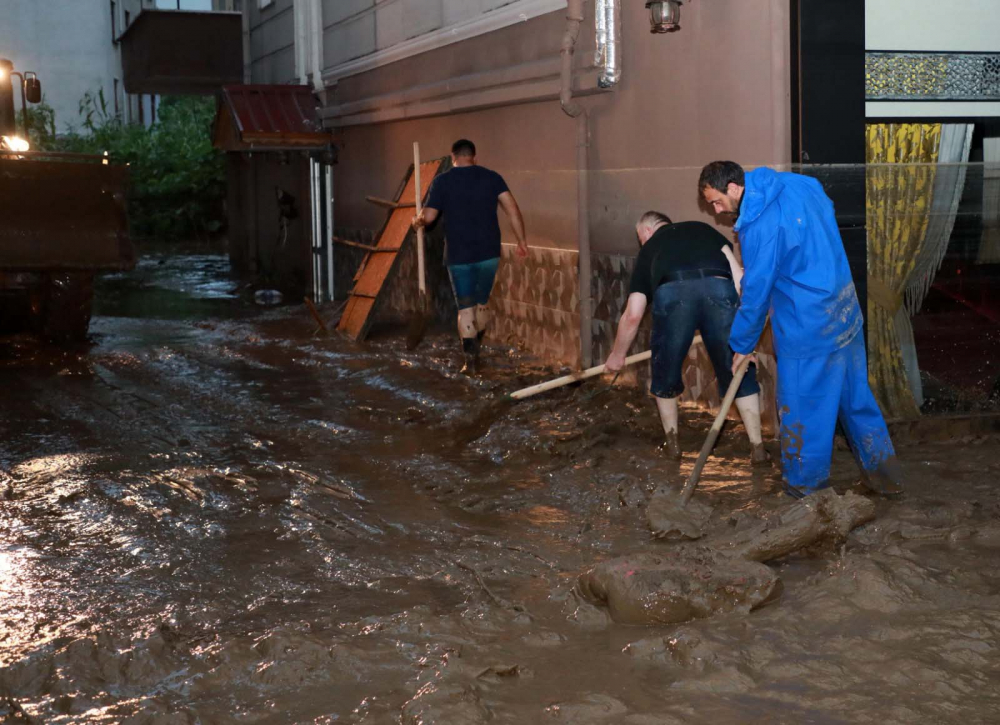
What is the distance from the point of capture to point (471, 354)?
9.58 metres

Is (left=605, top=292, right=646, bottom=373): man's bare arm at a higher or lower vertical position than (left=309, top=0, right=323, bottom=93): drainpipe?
lower

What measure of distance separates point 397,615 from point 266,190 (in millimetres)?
14502

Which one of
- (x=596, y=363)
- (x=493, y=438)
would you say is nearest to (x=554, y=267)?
(x=596, y=363)

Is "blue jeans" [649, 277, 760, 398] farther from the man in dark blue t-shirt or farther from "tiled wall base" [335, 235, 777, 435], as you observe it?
the man in dark blue t-shirt

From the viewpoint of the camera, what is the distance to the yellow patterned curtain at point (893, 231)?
6672mm

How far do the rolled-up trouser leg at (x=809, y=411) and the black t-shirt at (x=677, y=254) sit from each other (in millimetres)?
958

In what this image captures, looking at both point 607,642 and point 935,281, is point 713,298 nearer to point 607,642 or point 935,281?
point 935,281

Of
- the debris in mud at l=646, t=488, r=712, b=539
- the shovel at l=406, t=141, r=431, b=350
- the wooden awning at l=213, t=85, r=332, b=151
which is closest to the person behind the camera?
the debris in mud at l=646, t=488, r=712, b=539

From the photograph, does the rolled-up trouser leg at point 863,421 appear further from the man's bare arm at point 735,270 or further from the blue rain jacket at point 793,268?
the man's bare arm at point 735,270

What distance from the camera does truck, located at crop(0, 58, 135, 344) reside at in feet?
36.0

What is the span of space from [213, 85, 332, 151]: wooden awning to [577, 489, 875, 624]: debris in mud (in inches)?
431

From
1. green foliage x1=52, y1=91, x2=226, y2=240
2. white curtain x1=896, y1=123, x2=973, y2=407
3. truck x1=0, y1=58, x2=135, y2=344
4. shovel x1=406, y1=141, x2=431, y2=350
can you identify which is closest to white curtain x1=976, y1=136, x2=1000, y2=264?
white curtain x1=896, y1=123, x2=973, y2=407

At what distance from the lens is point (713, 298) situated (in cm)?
624

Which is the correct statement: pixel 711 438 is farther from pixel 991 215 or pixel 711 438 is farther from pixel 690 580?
pixel 991 215
